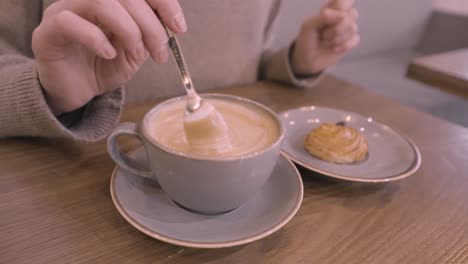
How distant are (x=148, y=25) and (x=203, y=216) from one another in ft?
0.74

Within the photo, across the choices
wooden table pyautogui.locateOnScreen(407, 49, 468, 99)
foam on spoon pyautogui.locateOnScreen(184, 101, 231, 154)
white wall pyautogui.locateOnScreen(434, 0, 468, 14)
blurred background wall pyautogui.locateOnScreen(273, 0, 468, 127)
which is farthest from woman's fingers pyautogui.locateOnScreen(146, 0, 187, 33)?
white wall pyautogui.locateOnScreen(434, 0, 468, 14)

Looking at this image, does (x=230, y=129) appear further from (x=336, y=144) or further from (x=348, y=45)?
(x=348, y=45)

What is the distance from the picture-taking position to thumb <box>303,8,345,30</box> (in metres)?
0.81

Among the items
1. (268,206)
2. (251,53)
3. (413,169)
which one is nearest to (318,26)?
(251,53)

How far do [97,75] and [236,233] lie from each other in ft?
1.07

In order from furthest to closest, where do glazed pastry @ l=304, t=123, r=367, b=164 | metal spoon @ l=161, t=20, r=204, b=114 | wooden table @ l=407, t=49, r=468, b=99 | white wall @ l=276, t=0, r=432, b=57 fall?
1. white wall @ l=276, t=0, r=432, b=57
2. wooden table @ l=407, t=49, r=468, b=99
3. glazed pastry @ l=304, t=123, r=367, b=164
4. metal spoon @ l=161, t=20, r=204, b=114

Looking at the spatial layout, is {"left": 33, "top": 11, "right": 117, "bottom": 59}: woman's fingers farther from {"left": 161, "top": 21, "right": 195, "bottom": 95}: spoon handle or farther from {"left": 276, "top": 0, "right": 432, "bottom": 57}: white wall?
{"left": 276, "top": 0, "right": 432, "bottom": 57}: white wall

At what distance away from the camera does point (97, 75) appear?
0.58m

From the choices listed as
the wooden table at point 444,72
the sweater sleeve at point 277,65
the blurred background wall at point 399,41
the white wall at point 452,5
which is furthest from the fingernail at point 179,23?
the white wall at point 452,5

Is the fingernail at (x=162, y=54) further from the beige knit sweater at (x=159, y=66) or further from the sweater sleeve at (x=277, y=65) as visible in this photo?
the sweater sleeve at (x=277, y=65)

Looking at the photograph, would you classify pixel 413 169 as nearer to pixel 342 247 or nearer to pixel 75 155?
pixel 342 247

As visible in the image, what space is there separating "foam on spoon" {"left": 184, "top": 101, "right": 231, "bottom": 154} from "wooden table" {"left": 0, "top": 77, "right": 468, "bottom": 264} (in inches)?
4.2

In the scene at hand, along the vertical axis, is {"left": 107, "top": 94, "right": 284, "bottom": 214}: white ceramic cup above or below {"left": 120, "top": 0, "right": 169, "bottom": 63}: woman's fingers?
below

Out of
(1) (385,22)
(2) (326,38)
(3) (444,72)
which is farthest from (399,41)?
(2) (326,38)
